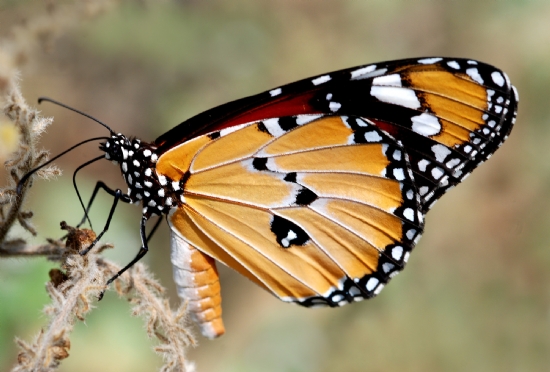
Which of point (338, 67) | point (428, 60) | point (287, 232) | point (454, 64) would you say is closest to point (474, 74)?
point (454, 64)

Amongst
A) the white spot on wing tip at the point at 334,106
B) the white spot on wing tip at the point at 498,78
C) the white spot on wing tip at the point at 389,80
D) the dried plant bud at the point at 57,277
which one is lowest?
the dried plant bud at the point at 57,277

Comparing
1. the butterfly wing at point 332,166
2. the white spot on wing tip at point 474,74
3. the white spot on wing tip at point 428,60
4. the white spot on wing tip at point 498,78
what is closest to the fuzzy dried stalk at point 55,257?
the butterfly wing at point 332,166

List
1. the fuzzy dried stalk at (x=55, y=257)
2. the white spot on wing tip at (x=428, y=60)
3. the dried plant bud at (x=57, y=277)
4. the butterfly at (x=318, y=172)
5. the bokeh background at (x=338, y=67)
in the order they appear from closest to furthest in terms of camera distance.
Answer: the fuzzy dried stalk at (x=55, y=257) → the dried plant bud at (x=57, y=277) → the white spot on wing tip at (x=428, y=60) → the butterfly at (x=318, y=172) → the bokeh background at (x=338, y=67)

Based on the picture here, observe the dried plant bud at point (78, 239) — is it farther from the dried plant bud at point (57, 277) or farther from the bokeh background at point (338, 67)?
the bokeh background at point (338, 67)

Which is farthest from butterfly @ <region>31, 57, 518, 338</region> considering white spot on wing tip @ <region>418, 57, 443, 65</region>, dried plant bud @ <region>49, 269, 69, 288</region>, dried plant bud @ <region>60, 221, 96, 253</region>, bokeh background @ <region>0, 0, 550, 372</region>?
bokeh background @ <region>0, 0, 550, 372</region>

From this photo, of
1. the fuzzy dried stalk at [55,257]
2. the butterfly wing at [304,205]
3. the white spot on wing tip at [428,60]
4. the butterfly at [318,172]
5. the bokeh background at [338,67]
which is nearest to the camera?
the fuzzy dried stalk at [55,257]

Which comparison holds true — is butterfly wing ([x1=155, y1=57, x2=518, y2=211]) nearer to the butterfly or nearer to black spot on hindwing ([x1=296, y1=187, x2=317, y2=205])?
the butterfly

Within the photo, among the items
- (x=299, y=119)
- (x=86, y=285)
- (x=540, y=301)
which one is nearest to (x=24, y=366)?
(x=86, y=285)
